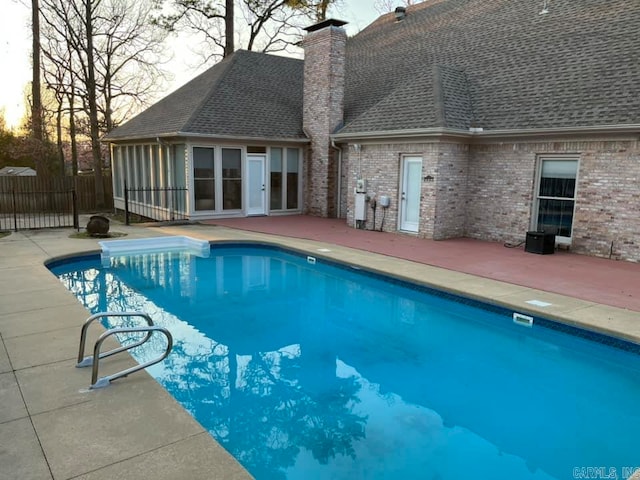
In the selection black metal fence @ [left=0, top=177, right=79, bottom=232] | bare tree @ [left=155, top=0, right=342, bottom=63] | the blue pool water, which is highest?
bare tree @ [left=155, top=0, right=342, bottom=63]

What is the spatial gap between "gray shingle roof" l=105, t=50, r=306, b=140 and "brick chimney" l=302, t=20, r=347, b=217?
77cm

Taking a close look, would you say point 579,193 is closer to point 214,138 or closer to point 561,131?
point 561,131

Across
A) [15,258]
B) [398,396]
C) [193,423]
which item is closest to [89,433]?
[193,423]

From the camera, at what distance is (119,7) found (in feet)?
61.3

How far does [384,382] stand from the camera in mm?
5184

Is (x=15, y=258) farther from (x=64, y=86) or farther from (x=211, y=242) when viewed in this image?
(x=64, y=86)

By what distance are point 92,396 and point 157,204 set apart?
12.9 m

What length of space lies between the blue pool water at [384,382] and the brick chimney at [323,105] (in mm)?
Result: 7150

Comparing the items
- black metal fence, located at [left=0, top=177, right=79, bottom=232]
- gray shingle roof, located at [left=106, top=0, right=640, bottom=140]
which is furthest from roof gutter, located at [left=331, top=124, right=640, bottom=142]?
black metal fence, located at [left=0, top=177, right=79, bottom=232]

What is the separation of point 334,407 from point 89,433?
84.6 inches

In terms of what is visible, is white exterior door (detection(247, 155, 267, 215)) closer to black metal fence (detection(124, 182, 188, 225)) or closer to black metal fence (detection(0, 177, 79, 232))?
black metal fence (detection(124, 182, 188, 225))

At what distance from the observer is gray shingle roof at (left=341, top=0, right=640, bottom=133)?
977 cm

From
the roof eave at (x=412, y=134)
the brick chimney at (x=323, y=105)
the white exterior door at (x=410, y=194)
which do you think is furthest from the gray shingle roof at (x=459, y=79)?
the white exterior door at (x=410, y=194)

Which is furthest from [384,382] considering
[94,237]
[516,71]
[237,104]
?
[237,104]
